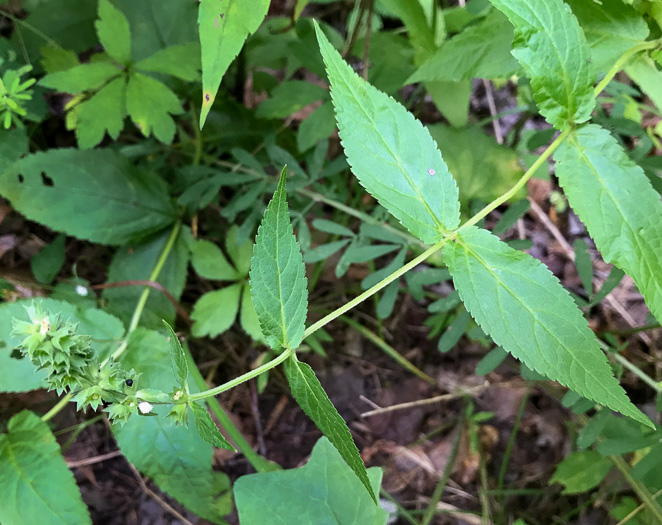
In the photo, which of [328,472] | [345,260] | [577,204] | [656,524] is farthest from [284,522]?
[656,524]

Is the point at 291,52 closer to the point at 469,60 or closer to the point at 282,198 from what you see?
the point at 469,60

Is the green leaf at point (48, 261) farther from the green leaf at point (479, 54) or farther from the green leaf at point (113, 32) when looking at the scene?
the green leaf at point (479, 54)

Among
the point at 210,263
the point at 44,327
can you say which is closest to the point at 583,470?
the point at 210,263

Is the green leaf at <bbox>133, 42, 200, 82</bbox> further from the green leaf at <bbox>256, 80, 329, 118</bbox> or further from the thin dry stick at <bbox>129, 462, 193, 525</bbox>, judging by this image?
the thin dry stick at <bbox>129, 462, 193, 525</bbox>

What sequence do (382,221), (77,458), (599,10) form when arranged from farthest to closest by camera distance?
(77,458) < (382,221) < (599,10)

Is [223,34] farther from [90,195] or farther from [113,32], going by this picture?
[90,195]

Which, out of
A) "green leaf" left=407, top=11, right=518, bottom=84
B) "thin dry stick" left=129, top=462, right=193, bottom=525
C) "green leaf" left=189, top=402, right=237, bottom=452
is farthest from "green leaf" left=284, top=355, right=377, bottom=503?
"thin dry stick" left=129, top=462, right=193, bottom=525
